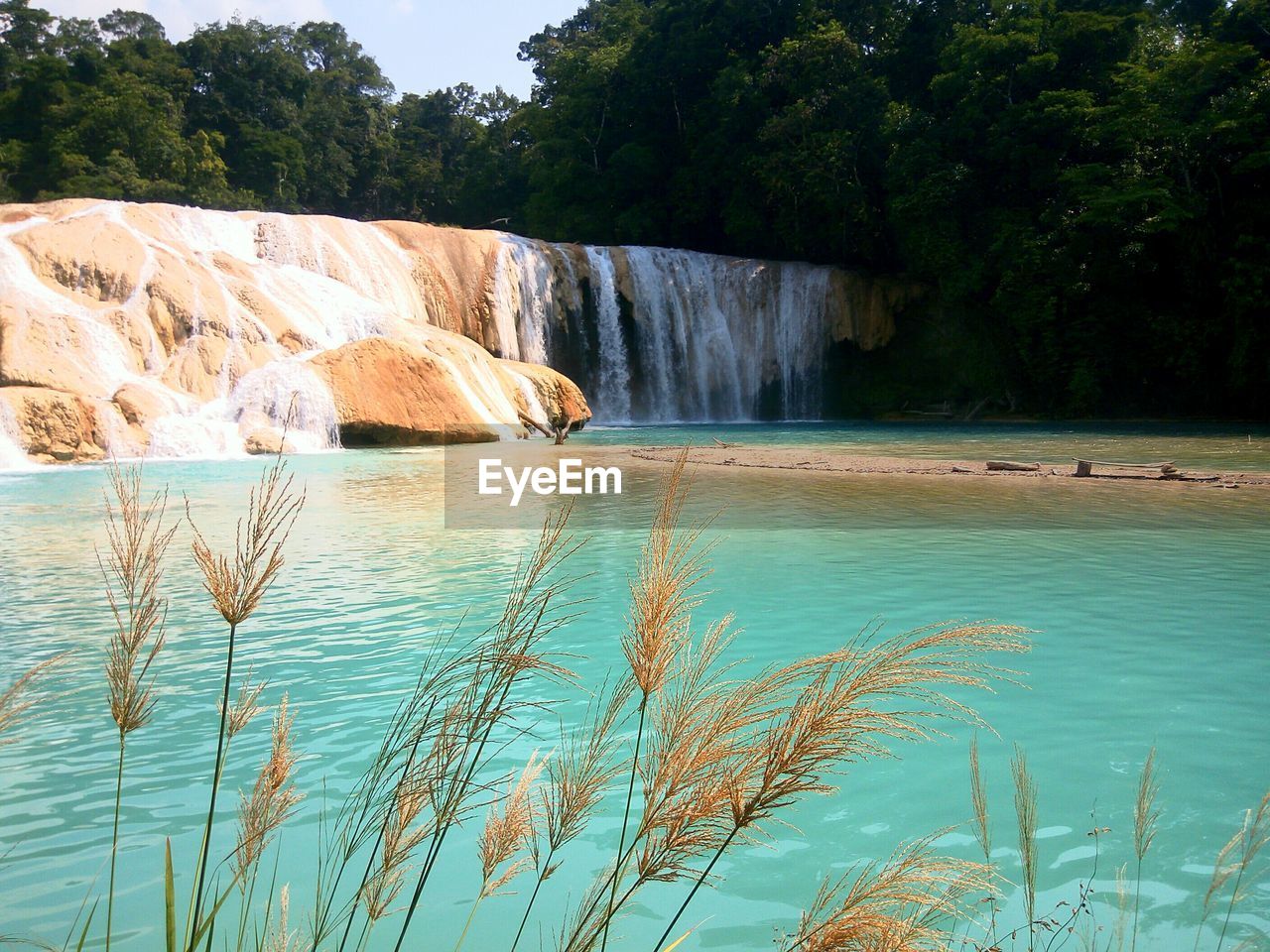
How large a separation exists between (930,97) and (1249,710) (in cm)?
3263

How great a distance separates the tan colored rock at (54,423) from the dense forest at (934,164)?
23191 millimetres

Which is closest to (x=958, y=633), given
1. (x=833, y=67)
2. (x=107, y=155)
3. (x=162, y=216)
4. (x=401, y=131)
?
(x=162, y=216)

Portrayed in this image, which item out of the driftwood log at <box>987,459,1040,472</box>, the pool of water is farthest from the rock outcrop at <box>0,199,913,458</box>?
the driftwood log at <box>987,459,1040,472</box>

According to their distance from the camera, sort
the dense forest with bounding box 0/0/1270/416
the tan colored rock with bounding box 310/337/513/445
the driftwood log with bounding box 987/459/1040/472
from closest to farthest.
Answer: the driftwood log with bounding box 987/459/1040/472 → the tan colored rock with bounding box 310/337/513/445 → the dense forest with bounding box 0/0/1270/416

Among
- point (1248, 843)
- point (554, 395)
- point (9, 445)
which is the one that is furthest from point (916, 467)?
point (9, 445)

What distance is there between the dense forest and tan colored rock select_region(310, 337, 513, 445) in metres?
17.1

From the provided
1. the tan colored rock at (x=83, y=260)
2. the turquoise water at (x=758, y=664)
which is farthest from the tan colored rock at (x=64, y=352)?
the turquoise water at (x=758, y=664)

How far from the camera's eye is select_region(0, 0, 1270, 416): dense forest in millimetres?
26984

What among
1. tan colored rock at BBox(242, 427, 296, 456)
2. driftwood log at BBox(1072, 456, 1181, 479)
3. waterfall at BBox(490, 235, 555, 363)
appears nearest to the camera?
driftwood log at BBox(1072, 456, 1181, 479)

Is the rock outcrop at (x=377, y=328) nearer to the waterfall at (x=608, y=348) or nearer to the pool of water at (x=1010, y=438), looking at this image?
the waterfall at (x=608, y=348)

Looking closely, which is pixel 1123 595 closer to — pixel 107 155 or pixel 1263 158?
pixel 1263 158

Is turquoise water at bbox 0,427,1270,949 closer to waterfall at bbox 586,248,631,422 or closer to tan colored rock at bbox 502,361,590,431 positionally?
tan colored rock at bbox 502,361,590,431

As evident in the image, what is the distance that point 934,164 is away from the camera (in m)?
30.8

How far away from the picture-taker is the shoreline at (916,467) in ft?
43.7
